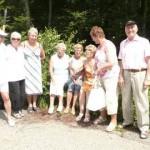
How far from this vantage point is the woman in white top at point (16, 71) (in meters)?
7.16

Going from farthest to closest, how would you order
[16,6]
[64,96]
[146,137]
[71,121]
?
[16,6]
[64,96]
[71,121]
[146,137]

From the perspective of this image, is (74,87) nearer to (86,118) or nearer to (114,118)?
(86,118)

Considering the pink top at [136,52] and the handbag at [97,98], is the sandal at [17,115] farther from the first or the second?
the pink top at [136,52]

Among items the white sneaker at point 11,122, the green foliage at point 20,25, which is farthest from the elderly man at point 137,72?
the green foliage at point 20,25

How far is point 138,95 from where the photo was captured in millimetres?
6227

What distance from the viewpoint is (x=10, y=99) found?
293 inches

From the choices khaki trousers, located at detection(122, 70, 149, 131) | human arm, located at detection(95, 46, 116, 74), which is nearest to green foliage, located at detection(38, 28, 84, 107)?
human arm, located at detection(95, 46, 116, 74)

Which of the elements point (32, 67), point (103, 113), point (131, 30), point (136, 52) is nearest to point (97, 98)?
point (103, 113)

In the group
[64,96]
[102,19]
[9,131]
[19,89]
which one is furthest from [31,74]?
[102,19]

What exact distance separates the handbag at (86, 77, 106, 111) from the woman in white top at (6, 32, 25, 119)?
1601 mm

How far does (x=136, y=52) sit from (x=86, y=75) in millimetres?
1475

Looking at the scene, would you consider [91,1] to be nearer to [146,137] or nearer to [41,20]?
[41,20]

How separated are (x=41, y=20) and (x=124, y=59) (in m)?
15.9

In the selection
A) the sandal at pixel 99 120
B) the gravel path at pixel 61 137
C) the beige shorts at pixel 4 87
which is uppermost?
the beige shorts at pixel 4 87
